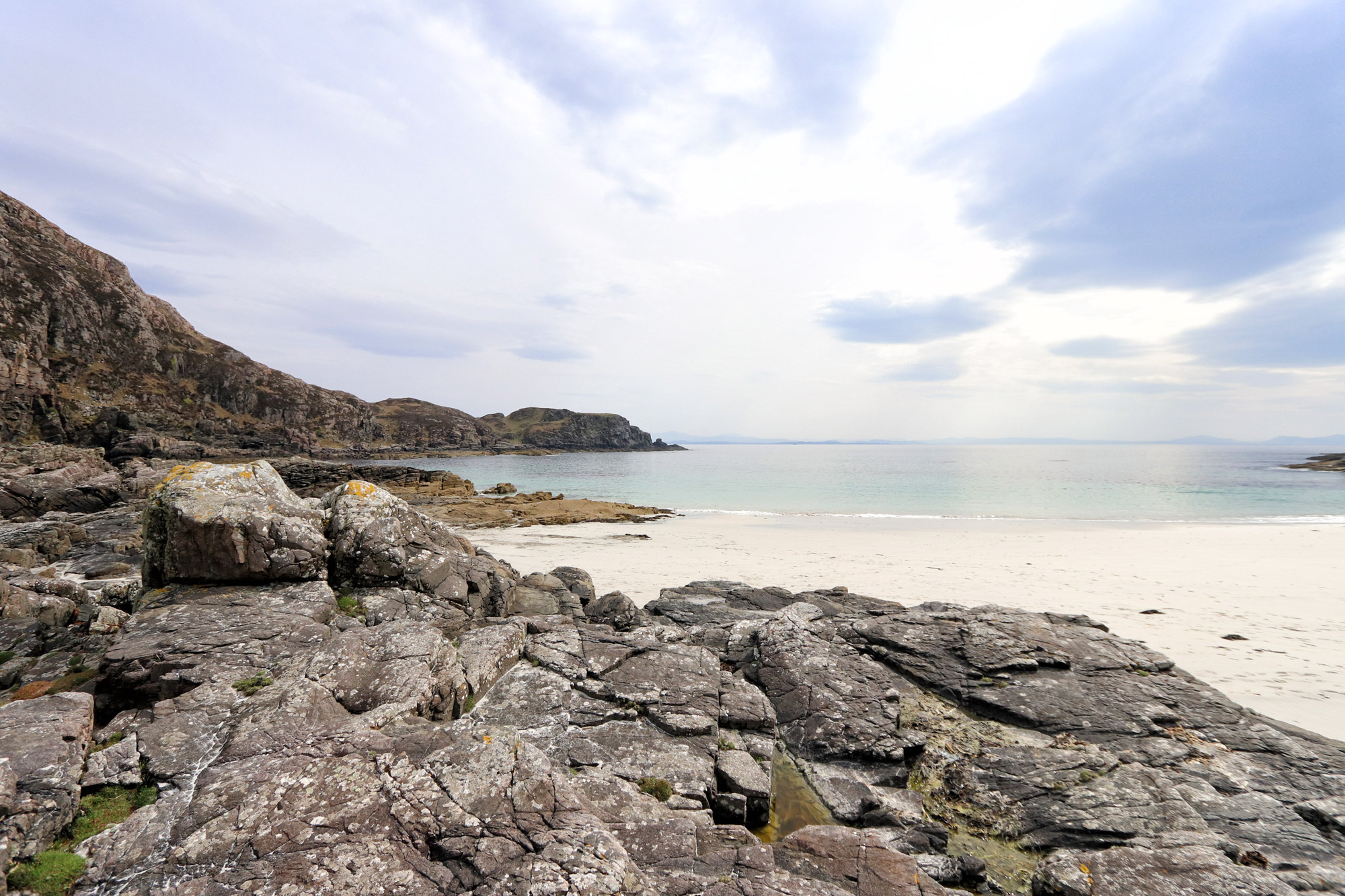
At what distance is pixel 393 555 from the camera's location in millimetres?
11062

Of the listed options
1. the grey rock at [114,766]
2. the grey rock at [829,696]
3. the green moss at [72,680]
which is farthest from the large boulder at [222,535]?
the grey rock at [829,696]

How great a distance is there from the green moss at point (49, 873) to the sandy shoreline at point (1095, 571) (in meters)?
13.7

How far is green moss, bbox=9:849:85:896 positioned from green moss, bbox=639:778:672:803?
4.82 m

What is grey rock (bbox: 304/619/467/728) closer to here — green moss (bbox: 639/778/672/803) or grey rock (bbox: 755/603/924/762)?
green moss (bbox: 639/778/672/803)

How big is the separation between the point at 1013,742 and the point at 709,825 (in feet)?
17.8

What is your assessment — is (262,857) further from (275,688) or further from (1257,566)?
(1257,566)

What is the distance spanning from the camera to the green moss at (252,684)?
6661 mm

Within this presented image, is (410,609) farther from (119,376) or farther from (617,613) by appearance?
(119,376)

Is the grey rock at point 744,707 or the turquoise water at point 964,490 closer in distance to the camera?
the grey rock at point 744,707

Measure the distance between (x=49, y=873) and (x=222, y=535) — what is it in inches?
263

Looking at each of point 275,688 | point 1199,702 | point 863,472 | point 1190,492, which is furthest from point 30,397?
point 1190,492

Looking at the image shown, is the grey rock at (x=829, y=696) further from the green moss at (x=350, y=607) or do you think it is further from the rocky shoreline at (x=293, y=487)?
the rocky shoreline at (x=293, y=487)

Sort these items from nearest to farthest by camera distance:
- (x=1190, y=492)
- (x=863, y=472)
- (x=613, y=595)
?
(x=613, y=595) < (x=1190, y=492) < (x=863, y=472)

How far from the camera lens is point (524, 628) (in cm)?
996
